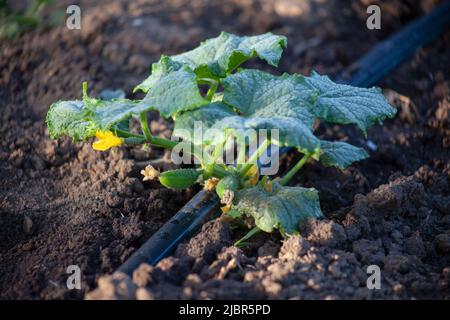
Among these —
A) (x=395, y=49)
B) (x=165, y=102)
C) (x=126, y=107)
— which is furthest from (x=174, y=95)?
(x=395, y=49)

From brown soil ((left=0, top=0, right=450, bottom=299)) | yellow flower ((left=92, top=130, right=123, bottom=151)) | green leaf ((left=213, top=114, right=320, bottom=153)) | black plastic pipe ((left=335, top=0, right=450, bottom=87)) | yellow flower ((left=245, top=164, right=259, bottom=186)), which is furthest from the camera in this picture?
black plastic pipe ((left=335, top=0, right=450, bottom=87))

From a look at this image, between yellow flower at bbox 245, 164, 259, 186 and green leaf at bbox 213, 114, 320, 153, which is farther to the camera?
yellow flower at bbox 245, 164, 259, 186

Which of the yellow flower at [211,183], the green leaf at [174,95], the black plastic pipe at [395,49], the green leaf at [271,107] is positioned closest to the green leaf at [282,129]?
the green leaf at [271,107]

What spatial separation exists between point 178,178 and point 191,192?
300 millimetres

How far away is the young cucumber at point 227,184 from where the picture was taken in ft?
7.19

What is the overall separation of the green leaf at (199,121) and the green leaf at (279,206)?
0.31m

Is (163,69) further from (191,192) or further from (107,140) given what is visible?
(191,192)

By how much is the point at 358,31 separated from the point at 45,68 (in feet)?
6.56

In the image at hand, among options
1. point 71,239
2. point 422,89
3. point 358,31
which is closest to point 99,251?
point 71,239

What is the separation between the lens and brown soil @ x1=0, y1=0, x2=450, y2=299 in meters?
1.94

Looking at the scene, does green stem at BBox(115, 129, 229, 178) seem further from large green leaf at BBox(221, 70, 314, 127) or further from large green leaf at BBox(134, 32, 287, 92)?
large green leaf at BBox(221, 70, 314, 127)

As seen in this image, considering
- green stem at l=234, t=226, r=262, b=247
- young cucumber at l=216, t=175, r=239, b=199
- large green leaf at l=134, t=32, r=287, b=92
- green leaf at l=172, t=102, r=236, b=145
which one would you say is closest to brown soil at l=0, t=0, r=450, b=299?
green stem at l=234, t=226, r=262, b=247

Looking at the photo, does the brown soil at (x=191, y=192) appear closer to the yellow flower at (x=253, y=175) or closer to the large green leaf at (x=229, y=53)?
the yellow flower at (x=253, y=175)

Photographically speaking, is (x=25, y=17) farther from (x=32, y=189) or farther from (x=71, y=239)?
(x=71, y=239)
